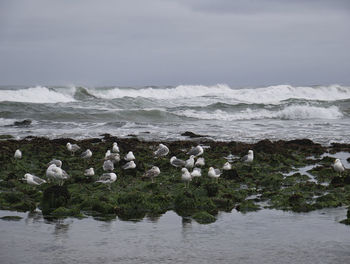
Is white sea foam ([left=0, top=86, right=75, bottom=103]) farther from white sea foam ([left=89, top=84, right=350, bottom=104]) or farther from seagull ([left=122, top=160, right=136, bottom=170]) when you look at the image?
seagull ([left=122, top=160, right=136, bottom=170])

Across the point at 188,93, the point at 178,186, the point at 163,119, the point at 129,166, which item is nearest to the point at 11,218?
the point at 178,186

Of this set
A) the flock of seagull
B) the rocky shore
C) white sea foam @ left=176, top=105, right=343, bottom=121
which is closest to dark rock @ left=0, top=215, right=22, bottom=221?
the rocky shore

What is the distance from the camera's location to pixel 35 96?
174 feet

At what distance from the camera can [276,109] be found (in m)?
42.6

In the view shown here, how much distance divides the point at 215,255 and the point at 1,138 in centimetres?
1736

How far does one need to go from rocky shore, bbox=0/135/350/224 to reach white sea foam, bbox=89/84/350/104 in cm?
4595

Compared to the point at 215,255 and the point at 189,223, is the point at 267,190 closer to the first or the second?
the point at 189,223

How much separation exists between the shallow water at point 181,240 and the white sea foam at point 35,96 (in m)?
43.9

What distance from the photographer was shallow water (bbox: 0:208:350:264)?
23.0 feet

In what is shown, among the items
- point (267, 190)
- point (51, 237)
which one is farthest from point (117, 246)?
point (267, 190)

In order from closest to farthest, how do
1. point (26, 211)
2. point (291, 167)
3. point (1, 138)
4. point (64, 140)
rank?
1. point (26, 211)
2. point (291, 167)
3. point (64, 140)
4. point (1, 138)

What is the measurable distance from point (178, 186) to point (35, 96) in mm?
43522

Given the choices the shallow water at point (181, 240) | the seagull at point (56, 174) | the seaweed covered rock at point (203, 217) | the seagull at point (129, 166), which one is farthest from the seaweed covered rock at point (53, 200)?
the seagull at point (129, 166)

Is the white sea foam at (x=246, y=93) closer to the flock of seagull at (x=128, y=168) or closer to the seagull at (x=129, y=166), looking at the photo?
the flock of seagull at (x=128, y=168)
